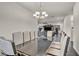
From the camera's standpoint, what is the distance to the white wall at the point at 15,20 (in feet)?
5.85

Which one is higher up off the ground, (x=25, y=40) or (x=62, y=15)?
(x=62, y=15)

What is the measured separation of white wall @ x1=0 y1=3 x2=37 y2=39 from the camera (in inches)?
70.2

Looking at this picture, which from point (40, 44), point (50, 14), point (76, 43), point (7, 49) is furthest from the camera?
point (76, 43)

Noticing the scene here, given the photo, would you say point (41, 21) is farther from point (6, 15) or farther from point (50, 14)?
point (6, 15)

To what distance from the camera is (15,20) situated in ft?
6.21

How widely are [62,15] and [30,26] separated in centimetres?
67

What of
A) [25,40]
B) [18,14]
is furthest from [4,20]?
[25,40]

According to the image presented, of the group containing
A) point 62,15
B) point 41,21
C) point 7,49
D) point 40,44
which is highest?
point 62,15

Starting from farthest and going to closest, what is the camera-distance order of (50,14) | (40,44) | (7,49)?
1. (40,44)
2. (50,14)
3. (7,49)

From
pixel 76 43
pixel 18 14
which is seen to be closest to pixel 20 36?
pixel 18 14

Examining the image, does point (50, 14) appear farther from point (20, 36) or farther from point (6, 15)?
point (6, 15)

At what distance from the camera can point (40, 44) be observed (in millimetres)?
2111

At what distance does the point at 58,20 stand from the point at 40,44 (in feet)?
2.12

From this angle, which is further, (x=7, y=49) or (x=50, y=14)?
(x=50, y=14)
